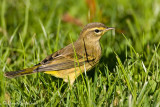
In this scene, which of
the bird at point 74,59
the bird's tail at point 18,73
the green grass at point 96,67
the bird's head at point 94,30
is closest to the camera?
the green grass at point 96,67

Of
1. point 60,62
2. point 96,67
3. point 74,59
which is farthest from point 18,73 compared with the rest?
point 96,67

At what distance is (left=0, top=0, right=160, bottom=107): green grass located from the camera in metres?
3.98

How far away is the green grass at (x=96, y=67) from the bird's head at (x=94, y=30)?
343mm

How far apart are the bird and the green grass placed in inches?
6.3

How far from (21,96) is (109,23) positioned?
385cm

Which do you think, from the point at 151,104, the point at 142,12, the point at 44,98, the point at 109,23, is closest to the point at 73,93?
the point at 44,98

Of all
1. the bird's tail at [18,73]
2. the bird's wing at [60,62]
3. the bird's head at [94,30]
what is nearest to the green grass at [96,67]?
the bird's tail at [18,73]

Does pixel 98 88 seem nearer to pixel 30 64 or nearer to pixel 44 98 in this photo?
pixel 44 98

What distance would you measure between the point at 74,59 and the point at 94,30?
2.65 ft

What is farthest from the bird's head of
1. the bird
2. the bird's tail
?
the bird's tail

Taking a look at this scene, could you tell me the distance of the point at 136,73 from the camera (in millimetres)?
4734

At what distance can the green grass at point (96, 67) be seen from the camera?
398 centimetres

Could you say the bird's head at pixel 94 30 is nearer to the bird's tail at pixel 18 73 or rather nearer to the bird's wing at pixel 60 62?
the bird's wing at pixel 60 62

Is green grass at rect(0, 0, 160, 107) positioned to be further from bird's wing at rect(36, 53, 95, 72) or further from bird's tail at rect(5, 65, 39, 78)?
bird's wing at rect(36, 53, 95, 72)
